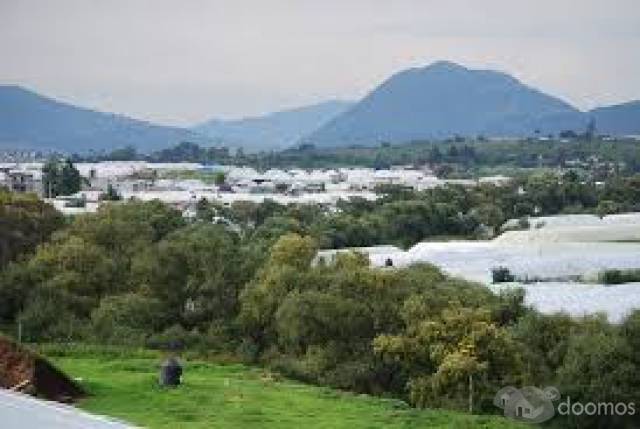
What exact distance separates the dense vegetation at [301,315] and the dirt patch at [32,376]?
6010 mm

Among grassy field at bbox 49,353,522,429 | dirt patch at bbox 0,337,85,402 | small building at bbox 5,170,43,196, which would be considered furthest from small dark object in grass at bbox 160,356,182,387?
small building at bbox 5,170,43,196

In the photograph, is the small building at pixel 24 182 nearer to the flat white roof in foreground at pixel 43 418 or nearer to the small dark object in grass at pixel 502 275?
the small dark object in grass at pixel 502 275

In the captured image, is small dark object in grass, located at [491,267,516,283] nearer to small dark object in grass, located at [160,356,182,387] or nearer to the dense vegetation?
the dense vegetation

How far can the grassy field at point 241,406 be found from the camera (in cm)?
1231

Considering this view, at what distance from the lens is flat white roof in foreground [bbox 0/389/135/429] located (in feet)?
25.7

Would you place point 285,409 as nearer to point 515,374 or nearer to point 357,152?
point 515,374

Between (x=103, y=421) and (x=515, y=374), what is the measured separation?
1046 cm

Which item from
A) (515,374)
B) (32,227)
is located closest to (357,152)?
(32,227)

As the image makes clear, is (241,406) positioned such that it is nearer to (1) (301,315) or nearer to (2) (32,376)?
(2) (32,376)

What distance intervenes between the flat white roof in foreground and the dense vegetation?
9289 mm

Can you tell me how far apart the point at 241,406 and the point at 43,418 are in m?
5.26

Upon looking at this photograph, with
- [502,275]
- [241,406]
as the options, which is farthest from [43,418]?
[502,275]

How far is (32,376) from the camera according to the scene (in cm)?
1284

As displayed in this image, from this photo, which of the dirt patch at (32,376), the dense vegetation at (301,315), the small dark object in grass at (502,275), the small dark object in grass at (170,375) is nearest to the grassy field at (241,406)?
the small dark object in grass at (170,375)
